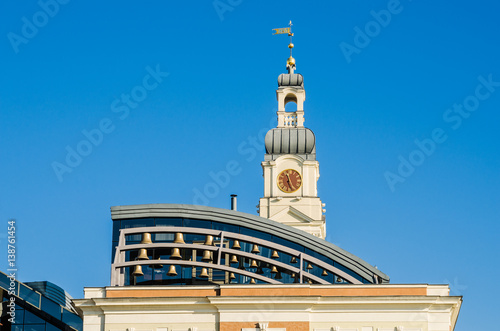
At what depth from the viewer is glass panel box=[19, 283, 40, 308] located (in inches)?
2153

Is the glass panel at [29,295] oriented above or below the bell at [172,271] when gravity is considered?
below

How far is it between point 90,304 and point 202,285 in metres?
5.50

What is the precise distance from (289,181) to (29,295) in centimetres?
5231

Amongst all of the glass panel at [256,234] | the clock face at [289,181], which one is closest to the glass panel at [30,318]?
the glass panel at [256,234]

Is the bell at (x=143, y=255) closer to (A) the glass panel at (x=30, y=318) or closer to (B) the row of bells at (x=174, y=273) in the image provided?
(B) the row of bells at (x=174, y=273)

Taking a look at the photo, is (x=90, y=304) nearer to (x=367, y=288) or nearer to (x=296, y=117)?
(x=367, y=288)

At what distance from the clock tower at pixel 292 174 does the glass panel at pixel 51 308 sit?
46.9m

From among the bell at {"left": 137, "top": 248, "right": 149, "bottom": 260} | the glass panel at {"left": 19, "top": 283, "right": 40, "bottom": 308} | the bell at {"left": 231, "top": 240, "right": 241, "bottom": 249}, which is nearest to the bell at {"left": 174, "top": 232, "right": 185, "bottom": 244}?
the bell at {"left": 137, "top": 248, "right": 149, "bottom": 260}

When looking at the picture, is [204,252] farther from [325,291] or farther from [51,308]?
[51,308]

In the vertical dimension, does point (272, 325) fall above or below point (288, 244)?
below

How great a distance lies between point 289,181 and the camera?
342 feet

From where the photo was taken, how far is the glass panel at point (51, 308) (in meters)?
55.2

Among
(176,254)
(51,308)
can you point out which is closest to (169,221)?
(176,254)

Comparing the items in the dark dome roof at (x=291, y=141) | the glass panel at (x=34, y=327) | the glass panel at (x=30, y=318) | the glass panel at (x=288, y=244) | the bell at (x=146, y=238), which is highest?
the dark dome roof at (x=291, y=141)
